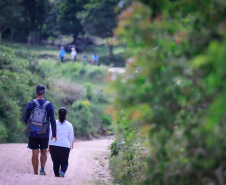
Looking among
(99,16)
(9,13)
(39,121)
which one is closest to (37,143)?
(39,121)

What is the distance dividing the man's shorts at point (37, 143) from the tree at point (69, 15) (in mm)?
45902

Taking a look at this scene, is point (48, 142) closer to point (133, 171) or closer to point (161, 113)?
point (133, 171)

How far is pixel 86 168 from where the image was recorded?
12.3 m

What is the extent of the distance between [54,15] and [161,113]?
186 ft

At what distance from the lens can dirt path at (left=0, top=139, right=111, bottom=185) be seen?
7914 millimetres

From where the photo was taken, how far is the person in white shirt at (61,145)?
30.4ft

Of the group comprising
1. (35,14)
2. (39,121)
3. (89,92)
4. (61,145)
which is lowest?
(61,145)

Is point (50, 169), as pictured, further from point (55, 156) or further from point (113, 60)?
point (113, 60)

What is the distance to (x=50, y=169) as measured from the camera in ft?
37.7

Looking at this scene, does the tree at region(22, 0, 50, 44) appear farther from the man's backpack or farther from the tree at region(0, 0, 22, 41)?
the man's backpack

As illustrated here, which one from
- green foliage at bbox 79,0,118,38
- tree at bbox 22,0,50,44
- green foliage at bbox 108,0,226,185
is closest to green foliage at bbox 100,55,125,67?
green foliage at bbox 79,0,118,38

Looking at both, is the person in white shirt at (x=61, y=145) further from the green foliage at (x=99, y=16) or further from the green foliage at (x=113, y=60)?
the green foliage at (x=99, y=16)

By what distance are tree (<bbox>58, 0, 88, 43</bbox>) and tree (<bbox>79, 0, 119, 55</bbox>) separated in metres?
3.12

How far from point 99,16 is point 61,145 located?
139 feet
